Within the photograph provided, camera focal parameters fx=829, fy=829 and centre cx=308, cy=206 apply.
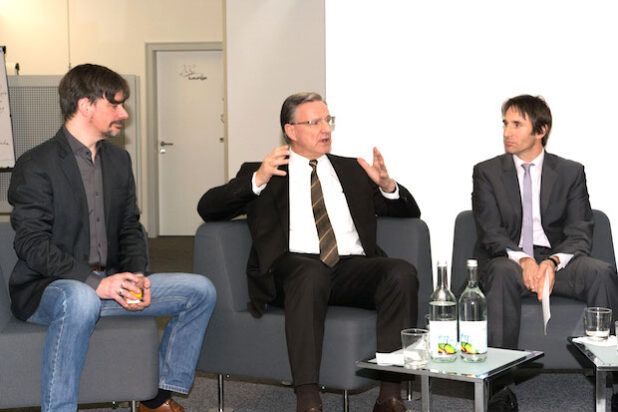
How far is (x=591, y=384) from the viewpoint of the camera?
374 centimetres

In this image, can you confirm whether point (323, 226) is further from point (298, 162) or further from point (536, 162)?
point (536, 162)

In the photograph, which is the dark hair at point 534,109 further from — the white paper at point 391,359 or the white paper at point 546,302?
Answer: the white paper at point 391,359

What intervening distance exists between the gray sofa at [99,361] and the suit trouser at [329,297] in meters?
0.51

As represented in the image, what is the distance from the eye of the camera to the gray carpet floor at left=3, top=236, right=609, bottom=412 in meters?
3.39

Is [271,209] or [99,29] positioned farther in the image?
[99,29]

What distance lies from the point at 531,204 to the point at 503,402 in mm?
999

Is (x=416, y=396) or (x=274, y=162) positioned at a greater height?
(x=274, y=162)

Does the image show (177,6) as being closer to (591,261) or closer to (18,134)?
(18,134)

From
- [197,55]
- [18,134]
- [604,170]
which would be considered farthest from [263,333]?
[197,55]

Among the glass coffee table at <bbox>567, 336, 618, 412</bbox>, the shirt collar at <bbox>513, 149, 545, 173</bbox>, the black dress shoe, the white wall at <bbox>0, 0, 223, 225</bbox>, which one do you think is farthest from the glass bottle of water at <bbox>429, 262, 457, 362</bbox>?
the white wall at <bbox>0, 0, 223, 225</bbox>

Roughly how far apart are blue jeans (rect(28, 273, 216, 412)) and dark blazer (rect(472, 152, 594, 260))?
1302mm

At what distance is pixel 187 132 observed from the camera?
1033 cm

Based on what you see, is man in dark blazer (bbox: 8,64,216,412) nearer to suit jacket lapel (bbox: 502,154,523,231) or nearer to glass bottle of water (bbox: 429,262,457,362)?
glass bottle of water (bbox: 429,262,457,362)

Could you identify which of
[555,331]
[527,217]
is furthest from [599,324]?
[527,217]
